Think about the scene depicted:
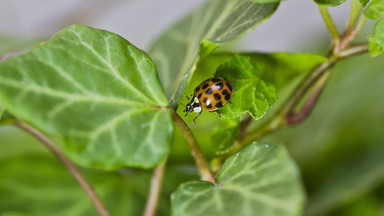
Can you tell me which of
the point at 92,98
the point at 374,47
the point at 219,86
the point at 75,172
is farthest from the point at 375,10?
the point at 75,172

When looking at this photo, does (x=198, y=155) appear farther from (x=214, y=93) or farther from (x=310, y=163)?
(x=310, y=163)

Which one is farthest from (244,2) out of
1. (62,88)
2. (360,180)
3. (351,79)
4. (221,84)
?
(351,79)

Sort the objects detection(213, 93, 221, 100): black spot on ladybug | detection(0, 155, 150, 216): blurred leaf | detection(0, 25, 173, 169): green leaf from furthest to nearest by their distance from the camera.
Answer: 1. detection(0, 155, 150, 216): blurred leaf
2. detection(213, 93, 221, 100): black spot on ladybug
3. detection(0, 25, 173, 169): green leaf

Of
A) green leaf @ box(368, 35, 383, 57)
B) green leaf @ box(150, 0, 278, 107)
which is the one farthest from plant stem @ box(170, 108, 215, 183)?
green leaf @ box(368, 35, 383, 57)

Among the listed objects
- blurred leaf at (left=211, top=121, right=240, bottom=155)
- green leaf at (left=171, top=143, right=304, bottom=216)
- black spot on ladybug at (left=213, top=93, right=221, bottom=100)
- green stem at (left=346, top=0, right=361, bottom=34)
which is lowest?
green leaf at (left=171, top=143, right=304, bottom=216)

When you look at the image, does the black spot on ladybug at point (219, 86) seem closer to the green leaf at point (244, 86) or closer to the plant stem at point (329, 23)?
the green leaf at point (244, 86)

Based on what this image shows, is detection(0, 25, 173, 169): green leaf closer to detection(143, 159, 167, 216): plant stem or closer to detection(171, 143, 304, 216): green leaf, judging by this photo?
detection(171, 143, 304, 216): green leaf
